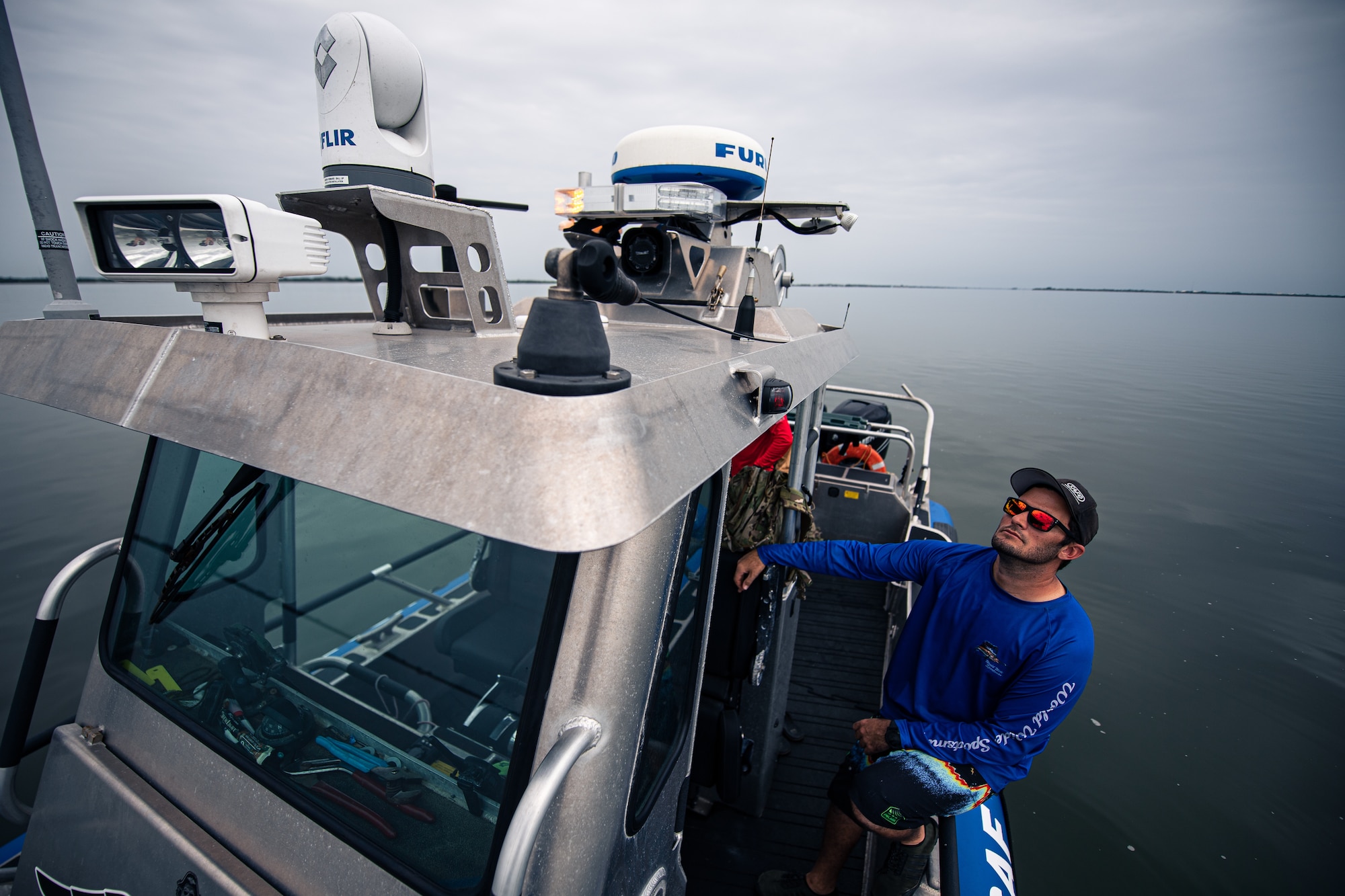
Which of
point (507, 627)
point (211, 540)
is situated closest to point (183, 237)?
point (211, 540)

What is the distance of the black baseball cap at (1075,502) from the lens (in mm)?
2059

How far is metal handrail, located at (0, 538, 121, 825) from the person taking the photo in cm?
162

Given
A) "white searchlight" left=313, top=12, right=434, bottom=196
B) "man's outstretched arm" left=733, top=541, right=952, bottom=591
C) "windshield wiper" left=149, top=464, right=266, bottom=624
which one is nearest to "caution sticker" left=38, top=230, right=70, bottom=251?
"white searchlight" left=313, top=12, right=434, bottom=196

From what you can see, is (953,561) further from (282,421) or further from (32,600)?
(32,600)

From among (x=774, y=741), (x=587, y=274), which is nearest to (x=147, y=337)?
(x=587, y=274)

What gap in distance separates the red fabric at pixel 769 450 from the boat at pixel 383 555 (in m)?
0.34

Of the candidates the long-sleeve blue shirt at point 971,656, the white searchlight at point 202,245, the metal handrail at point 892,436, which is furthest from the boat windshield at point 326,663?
the metal handrail at point 892,436

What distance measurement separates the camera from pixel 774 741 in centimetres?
293

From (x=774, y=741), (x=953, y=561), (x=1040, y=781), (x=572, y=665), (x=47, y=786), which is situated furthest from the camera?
(x=1040, y=781)

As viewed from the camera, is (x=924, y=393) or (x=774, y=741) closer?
(x=774, y=741)

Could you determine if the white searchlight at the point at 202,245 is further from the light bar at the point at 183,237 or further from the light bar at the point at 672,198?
the light bar at the point at 672,198

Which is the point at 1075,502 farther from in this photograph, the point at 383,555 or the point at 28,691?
the point at 28,691

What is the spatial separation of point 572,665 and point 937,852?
261cm

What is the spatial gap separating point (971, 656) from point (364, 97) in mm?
2792
